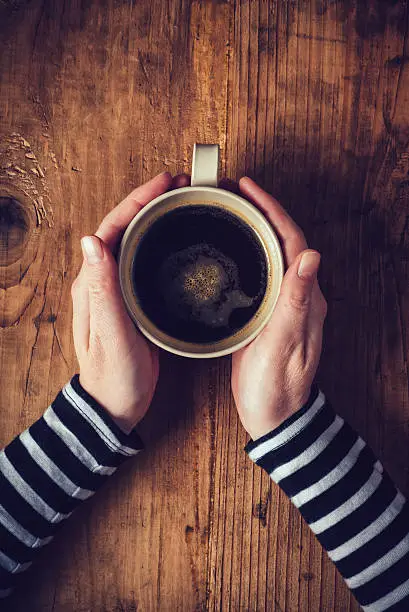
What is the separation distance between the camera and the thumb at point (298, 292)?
0.63 meters

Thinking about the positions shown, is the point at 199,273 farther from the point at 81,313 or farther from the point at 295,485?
the point at 295,485

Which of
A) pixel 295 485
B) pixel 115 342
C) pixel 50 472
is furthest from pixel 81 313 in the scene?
pixel 295 485

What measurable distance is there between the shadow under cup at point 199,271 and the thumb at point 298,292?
15 millimetres

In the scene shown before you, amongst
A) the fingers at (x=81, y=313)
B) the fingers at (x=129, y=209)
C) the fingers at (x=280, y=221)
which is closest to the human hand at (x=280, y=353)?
the fingers at (x=280, y=221)

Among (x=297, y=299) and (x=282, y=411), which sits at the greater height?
(x=297, y=299)

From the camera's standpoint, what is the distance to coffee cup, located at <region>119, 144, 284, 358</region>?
65 centimetres

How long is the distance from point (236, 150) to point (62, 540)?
1.97ft

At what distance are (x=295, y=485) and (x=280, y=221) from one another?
1.10ft

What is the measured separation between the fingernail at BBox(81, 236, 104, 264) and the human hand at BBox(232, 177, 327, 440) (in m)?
0.20

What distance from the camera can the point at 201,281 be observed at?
703mm

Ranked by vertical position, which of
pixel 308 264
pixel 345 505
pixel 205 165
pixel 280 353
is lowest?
pixel 345 505

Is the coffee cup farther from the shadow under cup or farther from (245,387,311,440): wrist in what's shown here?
(245,387,311,440): wrist

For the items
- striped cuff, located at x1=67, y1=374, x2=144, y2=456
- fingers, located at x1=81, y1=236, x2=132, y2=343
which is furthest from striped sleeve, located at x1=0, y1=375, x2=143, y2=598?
fingers, located at x1=81, y1=236, x2=132, y2=343

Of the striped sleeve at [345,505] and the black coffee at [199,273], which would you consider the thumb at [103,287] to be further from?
the striped sleeve at [345,505]
